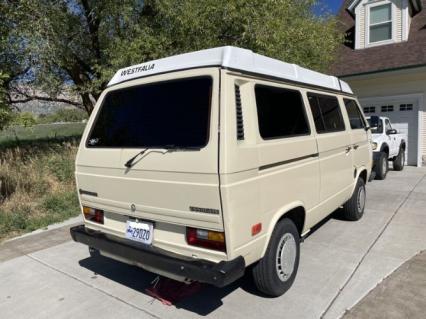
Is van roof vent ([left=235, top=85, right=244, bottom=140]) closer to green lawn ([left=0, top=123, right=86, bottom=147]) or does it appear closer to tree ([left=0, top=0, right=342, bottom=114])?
green lawn ([left=0, top=123, right=86, bottom=147])

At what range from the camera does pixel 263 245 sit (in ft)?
10.9

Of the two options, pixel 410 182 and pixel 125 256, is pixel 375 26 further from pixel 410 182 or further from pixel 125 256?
pixel 125 256

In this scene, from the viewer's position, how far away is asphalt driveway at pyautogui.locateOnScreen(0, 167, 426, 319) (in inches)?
139

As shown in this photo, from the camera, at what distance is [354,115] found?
6047 millimetres

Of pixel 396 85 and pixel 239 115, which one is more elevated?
pixel 396 85

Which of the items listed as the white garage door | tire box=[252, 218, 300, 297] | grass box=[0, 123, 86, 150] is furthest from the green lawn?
the white garage door

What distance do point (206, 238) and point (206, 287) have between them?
1182mm

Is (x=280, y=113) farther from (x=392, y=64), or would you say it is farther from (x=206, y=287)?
(x=392, y=64)

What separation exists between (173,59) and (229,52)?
593 mm

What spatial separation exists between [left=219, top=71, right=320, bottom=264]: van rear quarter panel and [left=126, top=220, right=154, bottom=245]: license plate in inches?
32.0

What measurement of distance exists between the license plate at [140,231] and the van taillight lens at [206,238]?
0.42m

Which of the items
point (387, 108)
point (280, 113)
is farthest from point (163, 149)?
point (387, 108)

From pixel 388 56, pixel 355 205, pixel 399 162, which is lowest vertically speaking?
pixel 399 162

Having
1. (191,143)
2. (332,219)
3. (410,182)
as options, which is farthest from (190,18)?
(410,182)
